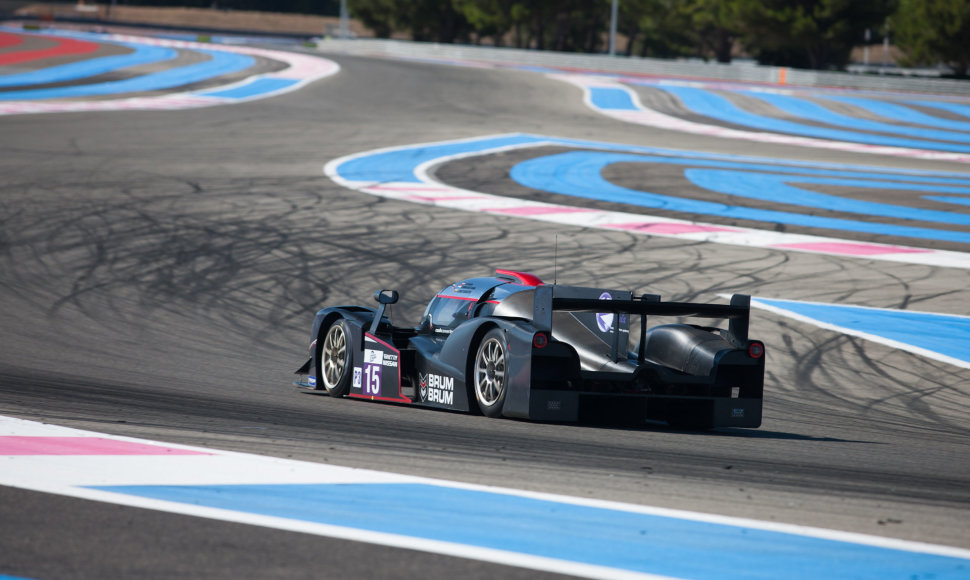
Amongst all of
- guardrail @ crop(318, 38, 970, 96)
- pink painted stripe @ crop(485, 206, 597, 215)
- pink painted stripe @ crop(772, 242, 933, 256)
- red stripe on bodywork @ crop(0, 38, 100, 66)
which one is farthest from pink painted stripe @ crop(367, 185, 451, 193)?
guardrail @ crop(318, 38, 970, 96)

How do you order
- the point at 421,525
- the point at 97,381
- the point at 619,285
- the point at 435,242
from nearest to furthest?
the point at 421,525
the point at 97,381
the point at 619,285
the point at 435,242

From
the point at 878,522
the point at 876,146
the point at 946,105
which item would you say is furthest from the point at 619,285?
the point at 946,105

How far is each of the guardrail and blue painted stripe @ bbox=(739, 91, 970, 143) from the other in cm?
682

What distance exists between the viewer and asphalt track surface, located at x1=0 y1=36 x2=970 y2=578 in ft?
15.2

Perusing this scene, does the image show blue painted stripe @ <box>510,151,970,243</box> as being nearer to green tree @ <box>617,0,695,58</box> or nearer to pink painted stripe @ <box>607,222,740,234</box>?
pink painted stripe @ <box>607,222,740,234</box>

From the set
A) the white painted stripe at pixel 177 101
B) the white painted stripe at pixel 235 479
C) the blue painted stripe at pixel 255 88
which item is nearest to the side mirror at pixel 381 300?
the white painted stripe at pixel 235 479

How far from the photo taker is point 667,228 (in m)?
17.4

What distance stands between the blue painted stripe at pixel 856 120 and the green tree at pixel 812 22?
1811 cm

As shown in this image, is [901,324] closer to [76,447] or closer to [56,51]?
[76,447]

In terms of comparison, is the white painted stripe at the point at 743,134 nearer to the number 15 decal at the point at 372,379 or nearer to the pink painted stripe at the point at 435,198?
the pink painted stripe at the point at 435,198

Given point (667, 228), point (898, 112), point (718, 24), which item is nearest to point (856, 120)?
point (898, 112)

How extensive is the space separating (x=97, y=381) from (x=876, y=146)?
25311 mm

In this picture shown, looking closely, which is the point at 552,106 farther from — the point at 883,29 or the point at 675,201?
the point at 883,29

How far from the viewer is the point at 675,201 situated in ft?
66.0
